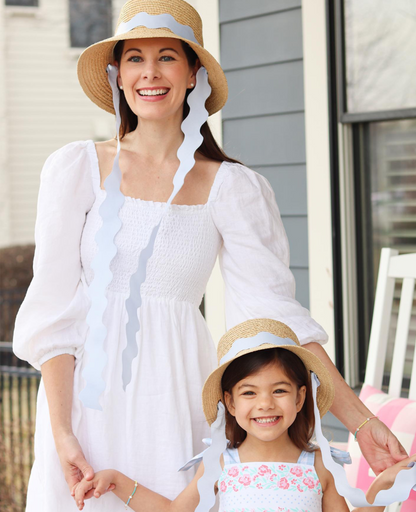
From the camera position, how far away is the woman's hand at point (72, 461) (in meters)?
1.44

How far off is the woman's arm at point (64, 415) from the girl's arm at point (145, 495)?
0.15 feet

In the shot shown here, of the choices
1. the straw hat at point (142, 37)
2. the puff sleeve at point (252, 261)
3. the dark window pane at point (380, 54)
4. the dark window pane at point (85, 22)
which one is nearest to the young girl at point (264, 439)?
the puff sleeve at point (252, 261)

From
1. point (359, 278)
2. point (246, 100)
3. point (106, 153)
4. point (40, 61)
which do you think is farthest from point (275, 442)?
point (40, 61)

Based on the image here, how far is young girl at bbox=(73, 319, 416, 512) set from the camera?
1.45 meters

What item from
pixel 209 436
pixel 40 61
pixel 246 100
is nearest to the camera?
pixel 209 436

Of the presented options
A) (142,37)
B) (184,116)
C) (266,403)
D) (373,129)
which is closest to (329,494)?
(266,403)

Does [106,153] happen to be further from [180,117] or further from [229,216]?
[229,216]

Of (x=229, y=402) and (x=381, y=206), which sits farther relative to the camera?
(x=381, y=206)

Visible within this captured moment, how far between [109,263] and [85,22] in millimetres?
8724

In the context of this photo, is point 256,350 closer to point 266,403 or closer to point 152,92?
point 266,403

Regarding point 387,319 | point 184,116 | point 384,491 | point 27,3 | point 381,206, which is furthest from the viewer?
point 27,3

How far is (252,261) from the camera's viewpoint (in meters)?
1.64

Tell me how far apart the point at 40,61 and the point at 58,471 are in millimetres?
8524

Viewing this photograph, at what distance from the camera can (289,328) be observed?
150 centimetres
